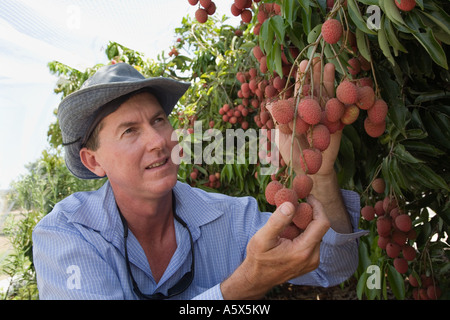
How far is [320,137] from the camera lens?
667 millimetres

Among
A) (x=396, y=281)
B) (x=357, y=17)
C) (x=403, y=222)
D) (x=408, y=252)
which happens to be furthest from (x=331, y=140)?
(x=396, y=281)

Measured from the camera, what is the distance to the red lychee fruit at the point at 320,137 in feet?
2.18

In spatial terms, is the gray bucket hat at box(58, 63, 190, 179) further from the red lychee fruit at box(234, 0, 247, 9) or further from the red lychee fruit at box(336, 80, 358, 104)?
the red lychee fruit at box(336, 80, 358, 104)

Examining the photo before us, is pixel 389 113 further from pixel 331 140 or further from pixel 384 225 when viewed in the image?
pixel 384 225

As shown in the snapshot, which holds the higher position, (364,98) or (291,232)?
(364,98)

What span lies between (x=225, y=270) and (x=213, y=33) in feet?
6.83

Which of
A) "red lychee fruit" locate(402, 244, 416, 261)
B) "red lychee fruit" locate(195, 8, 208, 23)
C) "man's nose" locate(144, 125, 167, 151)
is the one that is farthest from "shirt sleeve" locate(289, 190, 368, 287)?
"red lychee fruit" locate(195, 8, 208, 23)

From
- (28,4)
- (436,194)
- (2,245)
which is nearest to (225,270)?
(436,194)

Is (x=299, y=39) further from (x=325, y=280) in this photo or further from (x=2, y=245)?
(x=2, y=245)

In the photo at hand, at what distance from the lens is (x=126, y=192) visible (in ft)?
4.09

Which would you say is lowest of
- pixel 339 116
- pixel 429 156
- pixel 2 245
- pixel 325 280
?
pixel 2 245

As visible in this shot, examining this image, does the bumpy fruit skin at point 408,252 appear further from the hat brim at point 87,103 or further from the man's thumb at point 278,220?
the hat brim at point 87,103

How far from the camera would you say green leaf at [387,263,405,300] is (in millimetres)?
1265

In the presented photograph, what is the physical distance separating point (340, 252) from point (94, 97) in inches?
31.5
